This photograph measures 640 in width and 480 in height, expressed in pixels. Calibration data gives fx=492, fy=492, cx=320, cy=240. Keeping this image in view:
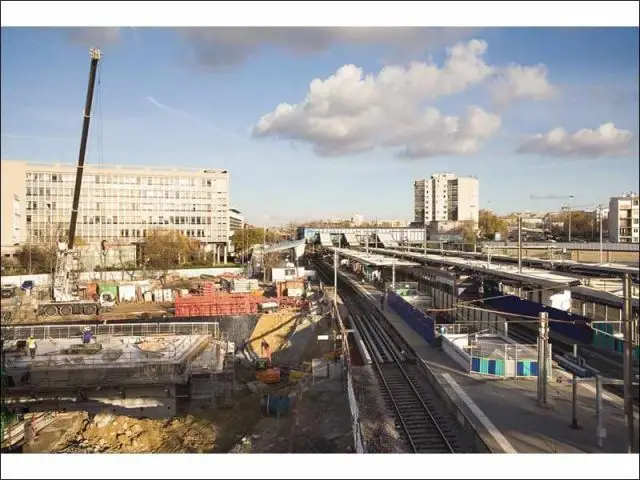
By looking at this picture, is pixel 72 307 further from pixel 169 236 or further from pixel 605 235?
pixel 605 235

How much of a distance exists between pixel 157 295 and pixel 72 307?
4161 millimetres

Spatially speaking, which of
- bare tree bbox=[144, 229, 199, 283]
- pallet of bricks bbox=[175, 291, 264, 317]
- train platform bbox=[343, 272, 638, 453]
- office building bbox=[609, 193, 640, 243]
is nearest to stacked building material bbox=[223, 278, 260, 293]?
pallet of bricks bbox=[175, 291, 264, 317]

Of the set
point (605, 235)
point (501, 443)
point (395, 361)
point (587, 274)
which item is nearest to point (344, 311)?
point (395, 361)

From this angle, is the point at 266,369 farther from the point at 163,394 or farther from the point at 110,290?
the point at 110,290

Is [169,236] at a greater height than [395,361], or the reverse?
[169,236]

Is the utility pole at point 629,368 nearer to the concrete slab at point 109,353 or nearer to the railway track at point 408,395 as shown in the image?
the railway track at point 408,395

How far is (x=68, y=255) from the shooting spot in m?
21.4

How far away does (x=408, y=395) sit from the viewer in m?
9.55

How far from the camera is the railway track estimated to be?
752 centimetres

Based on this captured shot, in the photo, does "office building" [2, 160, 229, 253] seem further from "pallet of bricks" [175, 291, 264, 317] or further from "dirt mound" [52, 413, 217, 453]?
"dirt mound" [52, 413, 217, 453]

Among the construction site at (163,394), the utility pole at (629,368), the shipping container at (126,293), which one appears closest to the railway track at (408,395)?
the construction site at (163,394)

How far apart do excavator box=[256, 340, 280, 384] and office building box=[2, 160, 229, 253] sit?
22806 mm

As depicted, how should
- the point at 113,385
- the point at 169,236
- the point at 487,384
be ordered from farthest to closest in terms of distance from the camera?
1. the point at 169,236
2. the point at 113,385
3. the point at 487,384

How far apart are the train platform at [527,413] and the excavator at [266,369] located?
4.38m
